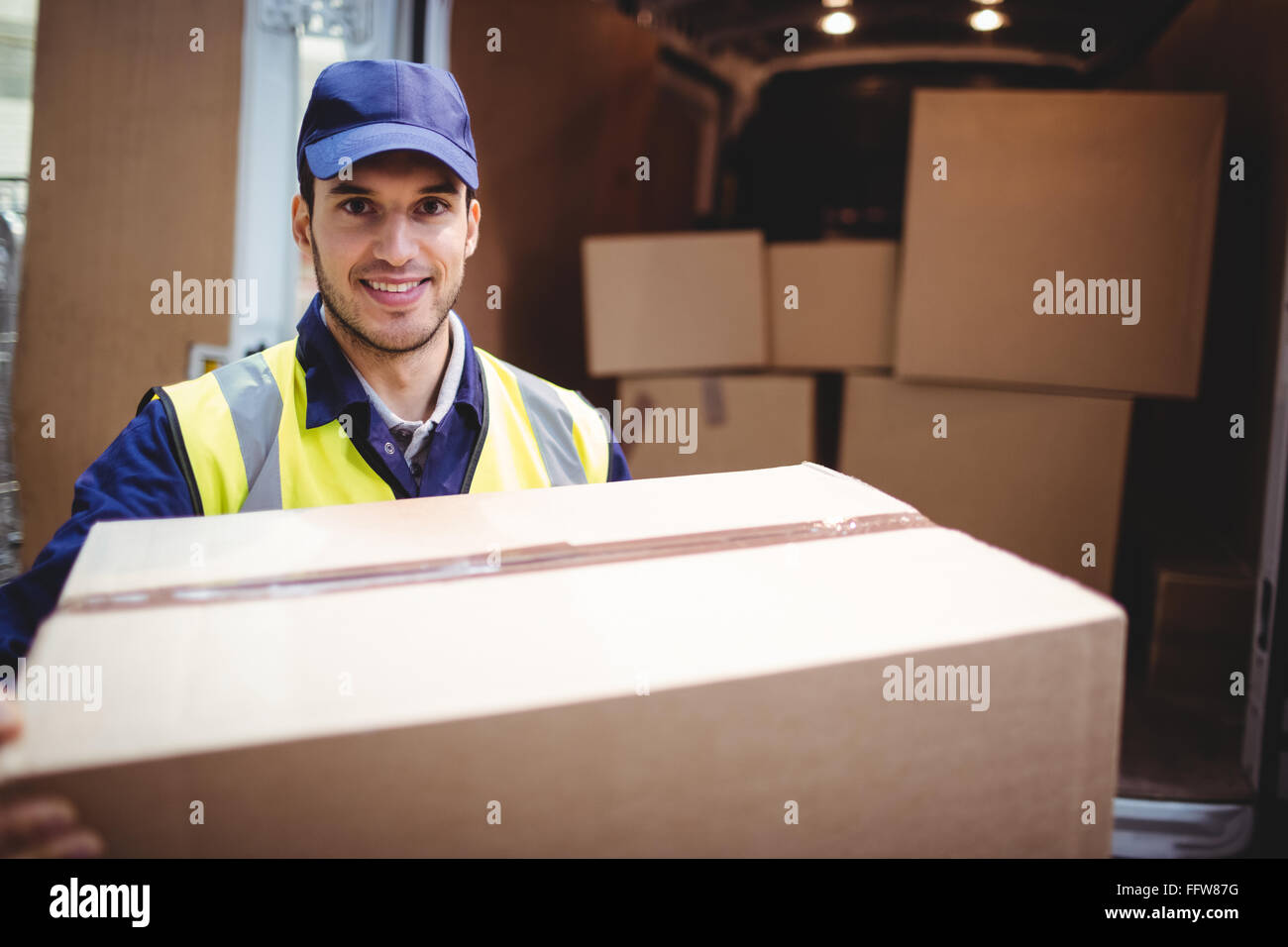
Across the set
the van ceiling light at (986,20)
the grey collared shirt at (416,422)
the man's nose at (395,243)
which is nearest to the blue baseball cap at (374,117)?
the man's nose at (395,243)

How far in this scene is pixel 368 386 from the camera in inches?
54.4

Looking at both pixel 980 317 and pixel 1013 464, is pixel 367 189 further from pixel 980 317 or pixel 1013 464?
pixel 1013 464

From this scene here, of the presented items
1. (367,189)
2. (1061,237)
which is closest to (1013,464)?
(1061,237)

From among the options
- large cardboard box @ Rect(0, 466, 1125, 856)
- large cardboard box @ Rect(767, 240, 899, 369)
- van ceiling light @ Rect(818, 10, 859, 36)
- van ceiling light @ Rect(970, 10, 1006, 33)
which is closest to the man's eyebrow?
large cardboard box @ Rect(0, 466, 1125, 856)

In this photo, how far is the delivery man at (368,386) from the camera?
3.92ft

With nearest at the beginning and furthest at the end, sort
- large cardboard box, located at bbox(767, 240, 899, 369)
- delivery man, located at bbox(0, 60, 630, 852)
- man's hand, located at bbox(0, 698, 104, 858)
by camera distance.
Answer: man's hand, located at bbox(0, 698, 104, 858)
delivery man, located at bbox(0, 60, 630, 852)
large cardboard box, located at bbox(767, 240, 899, 369)

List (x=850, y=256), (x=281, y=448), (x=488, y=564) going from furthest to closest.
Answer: (x=850, y=256) → (x=281, y=448) → (x=488, y=564)

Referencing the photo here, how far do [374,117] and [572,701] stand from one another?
1.00 m

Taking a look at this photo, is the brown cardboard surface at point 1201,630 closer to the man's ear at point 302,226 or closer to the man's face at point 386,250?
the man's face at point 386,250

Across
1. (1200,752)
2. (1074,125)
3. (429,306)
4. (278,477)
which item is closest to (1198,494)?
(1200,752)

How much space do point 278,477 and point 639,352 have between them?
1600 mm

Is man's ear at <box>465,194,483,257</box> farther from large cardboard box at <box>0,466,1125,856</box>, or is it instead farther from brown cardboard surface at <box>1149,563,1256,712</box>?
brown cardboard surface at <box>1149,563,1256,712</box>

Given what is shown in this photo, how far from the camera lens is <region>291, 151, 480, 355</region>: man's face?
138 centimetres

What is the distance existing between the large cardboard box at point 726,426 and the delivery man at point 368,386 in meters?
1.14
